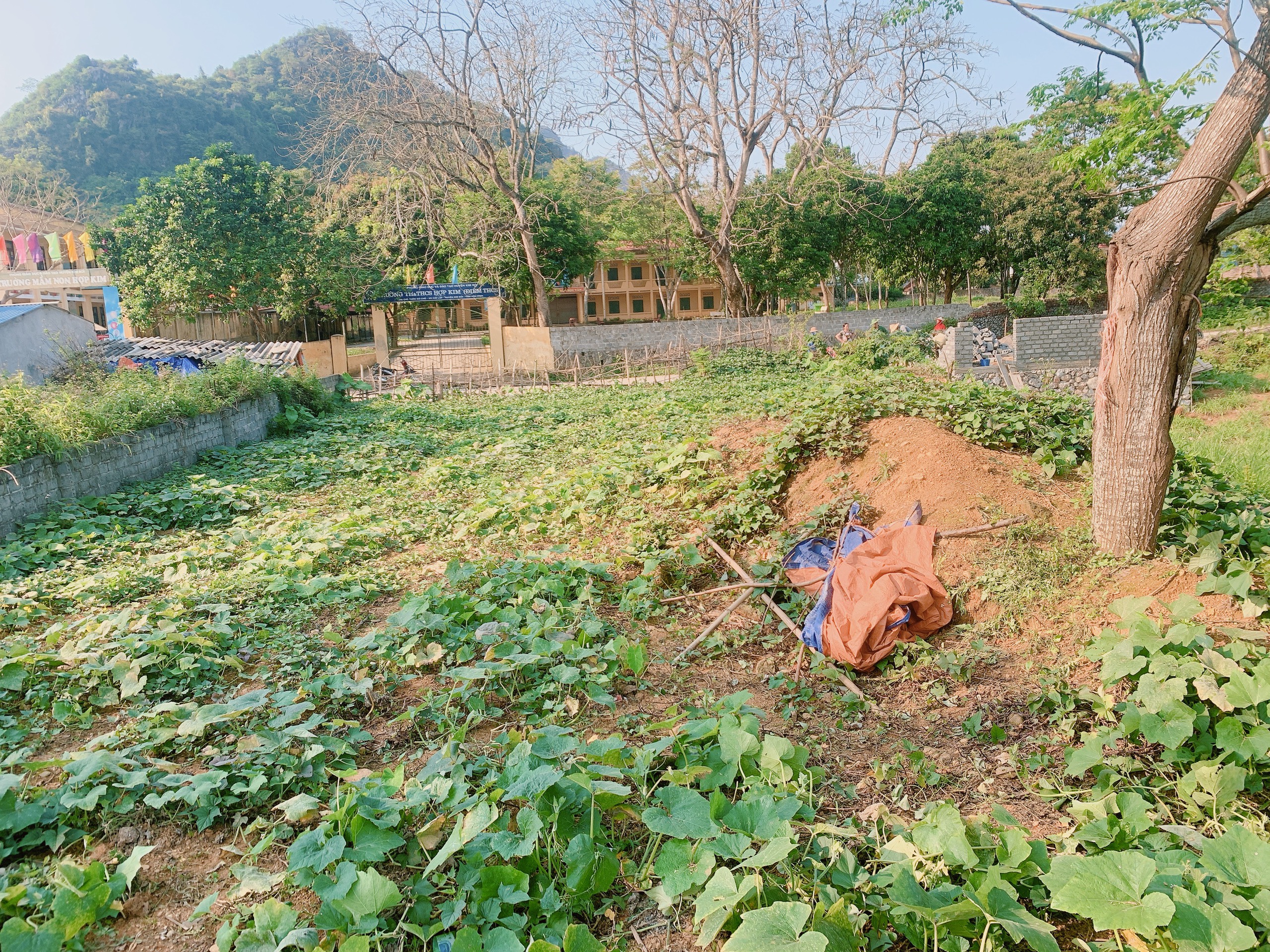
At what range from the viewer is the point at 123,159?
42.6m

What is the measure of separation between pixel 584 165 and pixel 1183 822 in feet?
117

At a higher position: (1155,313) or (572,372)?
(1155,313)

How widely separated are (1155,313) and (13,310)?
16.1m

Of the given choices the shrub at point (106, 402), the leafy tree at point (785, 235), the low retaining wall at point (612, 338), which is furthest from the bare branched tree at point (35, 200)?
the leafy tree at point (785, 235)

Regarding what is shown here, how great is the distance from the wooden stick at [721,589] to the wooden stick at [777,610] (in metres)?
0.05

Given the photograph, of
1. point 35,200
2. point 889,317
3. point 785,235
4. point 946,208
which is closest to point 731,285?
point 785,235

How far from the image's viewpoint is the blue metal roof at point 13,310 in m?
12.4

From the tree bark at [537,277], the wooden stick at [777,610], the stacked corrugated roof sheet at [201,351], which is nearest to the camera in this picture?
the wooden stick at [777,610]

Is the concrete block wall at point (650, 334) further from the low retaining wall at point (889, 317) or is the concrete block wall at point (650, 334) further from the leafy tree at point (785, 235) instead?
the leafy tree at point (785, 235)

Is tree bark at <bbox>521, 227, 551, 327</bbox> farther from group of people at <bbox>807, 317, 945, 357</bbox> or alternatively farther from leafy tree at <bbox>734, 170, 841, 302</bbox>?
group of people at <bbox>807, 317, 945, 357</bbox>

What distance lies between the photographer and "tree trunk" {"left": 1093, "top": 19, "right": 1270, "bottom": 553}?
12.5ft

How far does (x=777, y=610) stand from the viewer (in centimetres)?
437

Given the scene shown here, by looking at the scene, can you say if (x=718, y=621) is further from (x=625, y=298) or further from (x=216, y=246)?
(x=625, y=298)

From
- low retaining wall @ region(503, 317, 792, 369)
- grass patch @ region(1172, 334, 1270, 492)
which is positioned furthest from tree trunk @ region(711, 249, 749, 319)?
grass patch @ region(1172, 334, 1270, 492)
